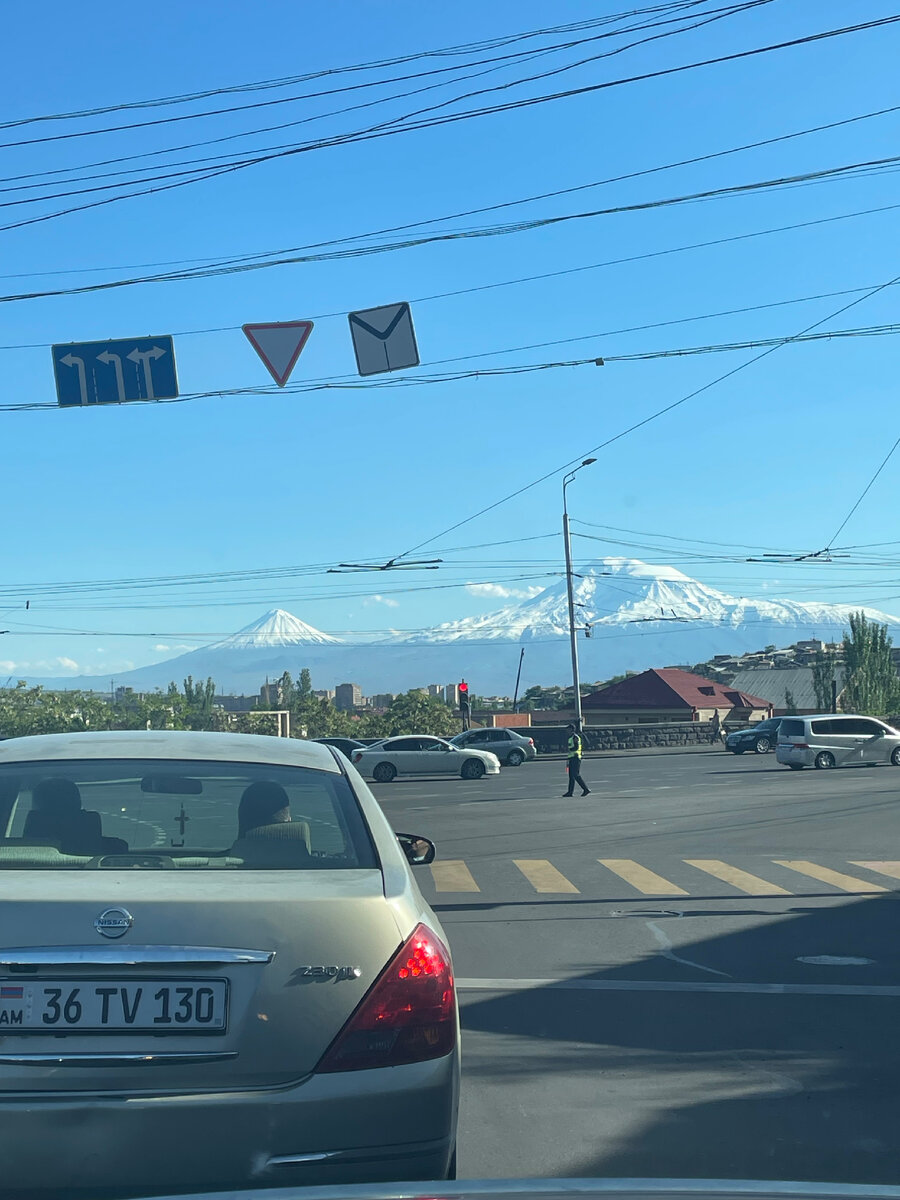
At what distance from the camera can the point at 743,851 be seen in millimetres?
15891

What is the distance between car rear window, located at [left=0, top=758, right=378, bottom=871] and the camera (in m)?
3.61

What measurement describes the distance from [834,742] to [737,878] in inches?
1032

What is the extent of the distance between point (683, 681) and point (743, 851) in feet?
249

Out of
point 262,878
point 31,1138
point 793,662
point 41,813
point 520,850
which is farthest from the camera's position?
point 793,662

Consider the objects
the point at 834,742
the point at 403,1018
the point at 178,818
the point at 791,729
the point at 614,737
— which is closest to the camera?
the point at 403,1018

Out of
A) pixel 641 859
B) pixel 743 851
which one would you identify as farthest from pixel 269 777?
pixel 743 851

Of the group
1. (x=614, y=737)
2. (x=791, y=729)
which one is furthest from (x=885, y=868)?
(x=614, y=737)

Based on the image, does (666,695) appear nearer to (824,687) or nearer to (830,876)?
(824,687)

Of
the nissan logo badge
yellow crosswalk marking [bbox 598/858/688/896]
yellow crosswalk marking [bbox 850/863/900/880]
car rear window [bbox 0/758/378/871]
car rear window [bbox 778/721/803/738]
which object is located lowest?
car rear window [bbox 778/721/803/738]

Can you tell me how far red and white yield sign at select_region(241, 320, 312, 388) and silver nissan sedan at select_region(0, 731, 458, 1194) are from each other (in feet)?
35.5

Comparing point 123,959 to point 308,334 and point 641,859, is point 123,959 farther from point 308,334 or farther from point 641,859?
point 641,859

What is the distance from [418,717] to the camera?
75688 millimetres

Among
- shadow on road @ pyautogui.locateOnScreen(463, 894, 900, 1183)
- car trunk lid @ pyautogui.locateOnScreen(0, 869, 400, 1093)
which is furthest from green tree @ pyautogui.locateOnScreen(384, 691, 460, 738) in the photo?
car trunk lid @ pyautogui.locateOnScreen(0, 869, 400, 1093)

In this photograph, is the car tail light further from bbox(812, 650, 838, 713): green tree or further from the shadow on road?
bbox(812, 650, 838, 713): green tree
